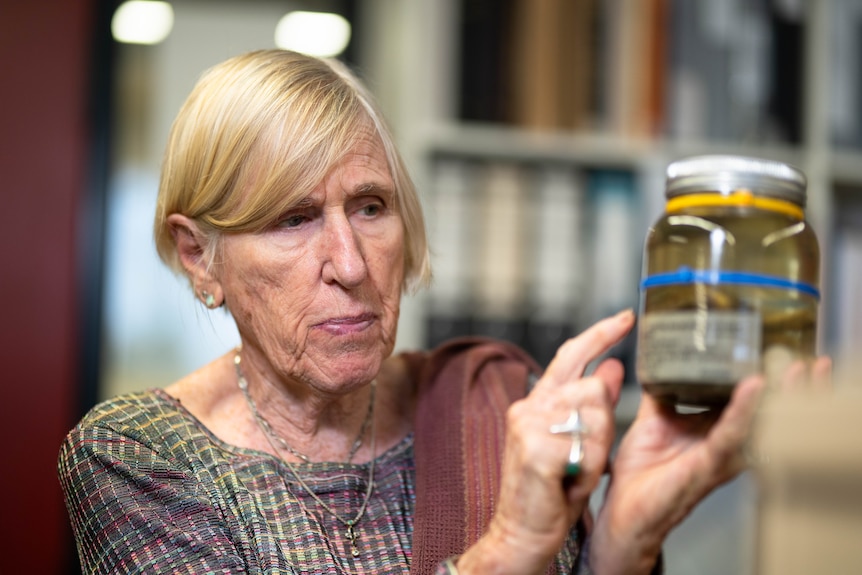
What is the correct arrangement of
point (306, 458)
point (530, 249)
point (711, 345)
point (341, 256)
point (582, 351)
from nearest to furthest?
point (711, 345) → point (582, 351) → point (341, 256) → point (306, 458) → point (530, 249)

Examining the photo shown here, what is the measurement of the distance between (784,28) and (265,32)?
132 centimetres

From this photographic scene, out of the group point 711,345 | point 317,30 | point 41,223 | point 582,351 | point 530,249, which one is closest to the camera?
point 711,345

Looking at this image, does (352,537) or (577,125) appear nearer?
(352,537)

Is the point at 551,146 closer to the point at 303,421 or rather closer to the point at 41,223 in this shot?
the point at 303,421

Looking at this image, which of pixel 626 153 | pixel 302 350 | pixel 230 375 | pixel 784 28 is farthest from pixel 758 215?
pixel 784 28

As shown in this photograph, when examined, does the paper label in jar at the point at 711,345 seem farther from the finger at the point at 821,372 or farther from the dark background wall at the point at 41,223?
the dark background wall at the point at 41,223

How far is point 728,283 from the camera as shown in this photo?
725mm

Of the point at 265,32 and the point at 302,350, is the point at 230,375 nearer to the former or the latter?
the point at 302,350

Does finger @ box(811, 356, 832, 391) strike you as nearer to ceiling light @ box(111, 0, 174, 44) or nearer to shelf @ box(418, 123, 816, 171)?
shelf @ box(418, 123, 816, 171)

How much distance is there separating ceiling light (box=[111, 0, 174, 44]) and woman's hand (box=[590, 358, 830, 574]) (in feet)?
6.61

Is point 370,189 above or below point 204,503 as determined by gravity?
above

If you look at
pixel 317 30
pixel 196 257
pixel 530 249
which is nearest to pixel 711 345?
pixel 196 257

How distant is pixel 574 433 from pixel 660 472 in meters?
0.11

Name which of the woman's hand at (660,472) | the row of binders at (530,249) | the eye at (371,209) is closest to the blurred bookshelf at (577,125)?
the row of binders at (530,249)
